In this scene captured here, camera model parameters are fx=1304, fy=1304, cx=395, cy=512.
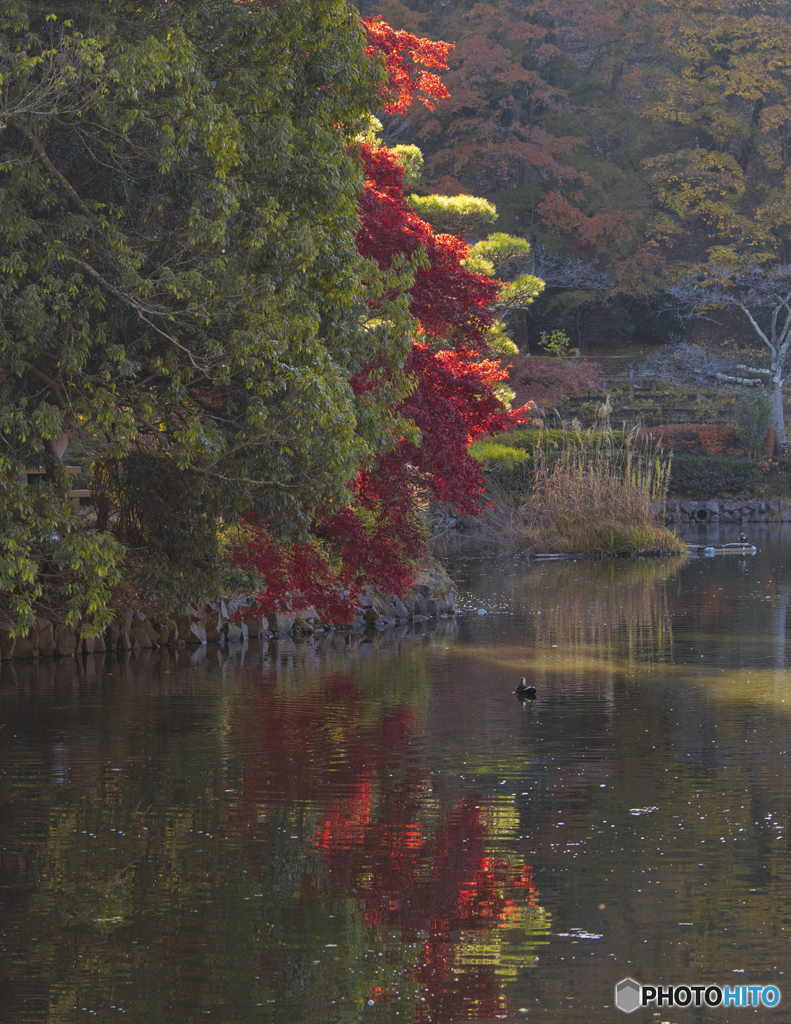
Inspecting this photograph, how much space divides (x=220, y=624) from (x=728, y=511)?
18.6 meters

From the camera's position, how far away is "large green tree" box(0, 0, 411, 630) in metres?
7.52

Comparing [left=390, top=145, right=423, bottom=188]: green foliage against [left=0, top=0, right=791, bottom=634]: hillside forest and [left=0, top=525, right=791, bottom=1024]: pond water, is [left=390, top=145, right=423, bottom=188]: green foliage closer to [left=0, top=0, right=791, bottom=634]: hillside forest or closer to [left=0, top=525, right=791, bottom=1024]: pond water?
[left=0, top=0, right=791, bottom=634]: hillside forest

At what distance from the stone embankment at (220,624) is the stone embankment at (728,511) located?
13820 mm

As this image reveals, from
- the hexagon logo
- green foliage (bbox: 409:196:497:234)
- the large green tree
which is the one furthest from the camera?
green foliage (bbox: 409:196:497:234)

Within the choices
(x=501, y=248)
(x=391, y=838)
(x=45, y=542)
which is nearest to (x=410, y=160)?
(x=501, y=248)

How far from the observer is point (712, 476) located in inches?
1142

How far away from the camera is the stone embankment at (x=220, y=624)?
38.4 ft

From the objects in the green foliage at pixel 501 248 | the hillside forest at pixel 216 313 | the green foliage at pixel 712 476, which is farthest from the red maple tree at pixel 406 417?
→ the green foliage at pixel 712 476

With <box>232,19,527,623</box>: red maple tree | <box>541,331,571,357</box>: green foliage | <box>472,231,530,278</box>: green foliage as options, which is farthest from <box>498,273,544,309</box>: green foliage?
<box>232,19,527,623</box>: red maple tree

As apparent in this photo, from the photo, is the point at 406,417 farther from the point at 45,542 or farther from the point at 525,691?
the point at 45,542

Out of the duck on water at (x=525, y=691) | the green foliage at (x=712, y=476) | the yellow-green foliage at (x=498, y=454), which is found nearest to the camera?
the duck on water at (x=525, y=691)

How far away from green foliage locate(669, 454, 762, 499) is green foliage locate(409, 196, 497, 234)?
27.2 ft

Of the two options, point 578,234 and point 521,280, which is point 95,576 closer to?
point 521,280

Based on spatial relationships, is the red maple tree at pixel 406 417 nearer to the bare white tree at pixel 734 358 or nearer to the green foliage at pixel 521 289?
the green foliage at pixel 521 289
